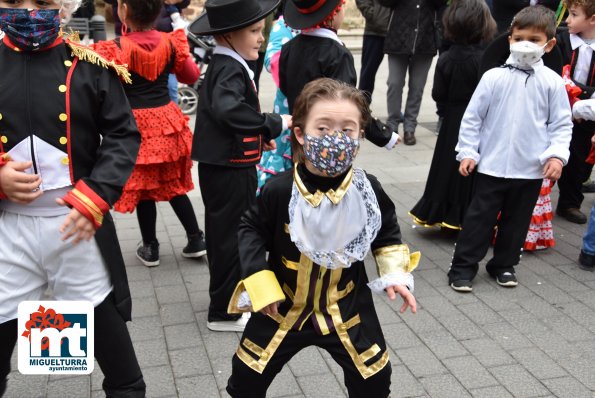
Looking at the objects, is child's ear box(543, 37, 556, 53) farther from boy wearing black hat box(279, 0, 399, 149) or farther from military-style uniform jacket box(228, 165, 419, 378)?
military-style uniform jacket box(228, 165, 419, 378)

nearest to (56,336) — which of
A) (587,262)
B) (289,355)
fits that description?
(289,355)

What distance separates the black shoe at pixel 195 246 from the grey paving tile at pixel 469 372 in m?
1.96

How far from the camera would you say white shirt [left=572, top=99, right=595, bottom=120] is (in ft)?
16.1

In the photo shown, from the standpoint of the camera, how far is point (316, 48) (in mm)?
4309

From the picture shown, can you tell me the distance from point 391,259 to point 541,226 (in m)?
2.94

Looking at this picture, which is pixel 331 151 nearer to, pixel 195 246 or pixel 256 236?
pixel 256 236

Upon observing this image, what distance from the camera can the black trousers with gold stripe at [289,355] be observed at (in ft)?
8.30

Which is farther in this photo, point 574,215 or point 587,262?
point 574,215

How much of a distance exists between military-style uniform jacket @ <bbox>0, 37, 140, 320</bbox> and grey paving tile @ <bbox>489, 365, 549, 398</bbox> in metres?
2.01

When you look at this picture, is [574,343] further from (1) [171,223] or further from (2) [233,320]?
(1) [171,223]

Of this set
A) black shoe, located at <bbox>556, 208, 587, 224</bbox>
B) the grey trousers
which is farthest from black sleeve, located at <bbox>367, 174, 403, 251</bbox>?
the grey trousers

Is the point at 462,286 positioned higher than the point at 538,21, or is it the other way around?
the point at 538,21

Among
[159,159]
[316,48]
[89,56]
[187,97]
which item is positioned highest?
[89,56]

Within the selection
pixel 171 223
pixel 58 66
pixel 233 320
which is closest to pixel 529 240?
pixel 233 320
